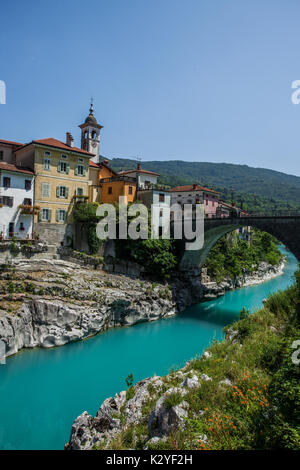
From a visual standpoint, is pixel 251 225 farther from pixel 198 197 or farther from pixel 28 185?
pixel 28 185

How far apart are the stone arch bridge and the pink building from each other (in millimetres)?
10227

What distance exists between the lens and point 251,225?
27.6m

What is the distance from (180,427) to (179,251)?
27.5 metres

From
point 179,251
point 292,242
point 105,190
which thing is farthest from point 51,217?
point 292,242

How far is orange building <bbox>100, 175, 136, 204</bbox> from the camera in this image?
108ft

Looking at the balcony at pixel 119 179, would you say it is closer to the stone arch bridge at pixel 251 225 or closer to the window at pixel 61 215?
the window at pixel 61 215

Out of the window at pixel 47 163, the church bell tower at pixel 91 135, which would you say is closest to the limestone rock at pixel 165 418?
the window at pixel 47 163

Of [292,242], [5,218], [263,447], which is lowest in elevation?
[263,447]

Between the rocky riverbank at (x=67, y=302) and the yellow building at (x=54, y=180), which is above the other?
the yellow building at (x=54, y=180)

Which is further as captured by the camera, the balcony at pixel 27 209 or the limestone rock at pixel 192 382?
the balcony at pixel 27 209

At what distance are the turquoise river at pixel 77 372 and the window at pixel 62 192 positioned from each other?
1433 centimetres

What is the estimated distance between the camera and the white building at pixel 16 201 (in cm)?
2417

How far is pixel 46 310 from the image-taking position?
18953mm

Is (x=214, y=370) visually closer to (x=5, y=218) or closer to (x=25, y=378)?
(x=25, y=378)
